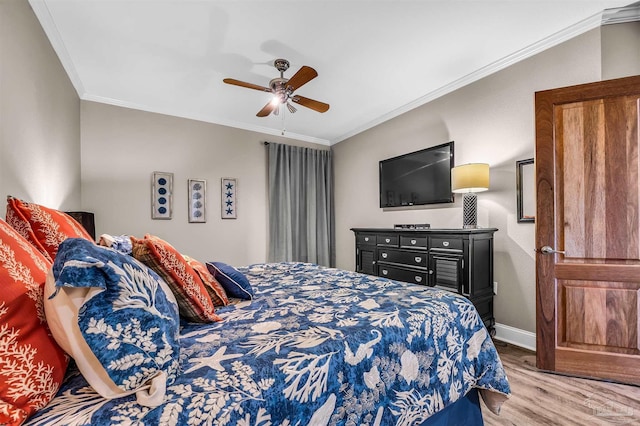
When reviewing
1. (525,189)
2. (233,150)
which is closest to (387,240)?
(525,189)

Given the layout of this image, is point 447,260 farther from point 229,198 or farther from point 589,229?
point 229,198

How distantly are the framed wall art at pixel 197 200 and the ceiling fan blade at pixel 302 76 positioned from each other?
6.98 feet

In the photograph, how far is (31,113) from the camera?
196 cm

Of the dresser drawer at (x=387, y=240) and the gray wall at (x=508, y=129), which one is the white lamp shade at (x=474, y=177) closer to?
the gray wall at (x=508, y=129)

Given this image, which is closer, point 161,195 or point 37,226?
point 37,226

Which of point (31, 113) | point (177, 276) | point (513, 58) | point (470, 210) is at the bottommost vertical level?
point (177, 276)

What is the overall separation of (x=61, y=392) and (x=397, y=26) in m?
2.78

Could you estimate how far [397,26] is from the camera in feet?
7.51

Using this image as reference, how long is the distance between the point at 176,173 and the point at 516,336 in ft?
14.0

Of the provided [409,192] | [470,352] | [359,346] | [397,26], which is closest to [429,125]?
[409,192]

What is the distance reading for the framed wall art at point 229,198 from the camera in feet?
13.8

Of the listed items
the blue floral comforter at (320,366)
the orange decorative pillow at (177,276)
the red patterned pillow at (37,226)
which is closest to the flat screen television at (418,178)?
the blue floral comforter at (320,366)

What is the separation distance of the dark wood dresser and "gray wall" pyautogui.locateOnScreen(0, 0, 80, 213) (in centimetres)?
314

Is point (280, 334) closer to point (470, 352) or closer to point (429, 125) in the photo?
point (470, 352)
